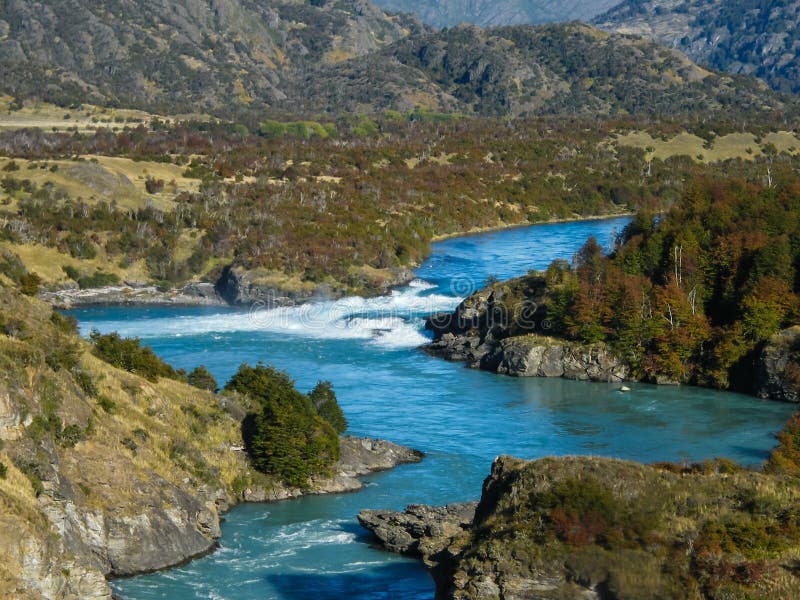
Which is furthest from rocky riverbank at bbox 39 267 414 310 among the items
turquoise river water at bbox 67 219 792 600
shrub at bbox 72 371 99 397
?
shrub at bbox 72 371 99 397

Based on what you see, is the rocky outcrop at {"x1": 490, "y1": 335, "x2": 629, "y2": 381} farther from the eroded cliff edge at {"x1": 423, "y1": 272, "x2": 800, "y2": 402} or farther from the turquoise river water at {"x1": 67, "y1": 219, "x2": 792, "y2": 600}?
the turquoise river water at {"x1": 67, "y1": 219, "x2": 792, "y2": 600}

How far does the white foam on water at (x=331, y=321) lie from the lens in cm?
9481

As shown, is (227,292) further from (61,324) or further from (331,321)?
(61,324)

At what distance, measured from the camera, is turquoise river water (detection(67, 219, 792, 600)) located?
43781 mm

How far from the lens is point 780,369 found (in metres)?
74.8

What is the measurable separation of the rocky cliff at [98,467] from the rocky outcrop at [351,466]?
0.08 m

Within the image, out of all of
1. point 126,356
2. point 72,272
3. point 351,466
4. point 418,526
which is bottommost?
point 418,526

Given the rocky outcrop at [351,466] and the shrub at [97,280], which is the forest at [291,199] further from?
the rocky outcrop at [351,466]

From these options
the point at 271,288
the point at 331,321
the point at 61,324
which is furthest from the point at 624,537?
the point at 271,288

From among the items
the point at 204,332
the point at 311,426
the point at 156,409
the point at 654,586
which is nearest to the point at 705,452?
the point at 311,426

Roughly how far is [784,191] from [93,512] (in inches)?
2750

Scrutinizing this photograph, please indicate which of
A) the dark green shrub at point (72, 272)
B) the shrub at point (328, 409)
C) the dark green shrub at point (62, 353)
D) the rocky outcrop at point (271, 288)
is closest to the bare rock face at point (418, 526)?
the shrub at point (328, 409)

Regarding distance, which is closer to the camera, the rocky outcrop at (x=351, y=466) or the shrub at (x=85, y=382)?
the shrub at (x=85, y=382)

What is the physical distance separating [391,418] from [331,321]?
106 feet
